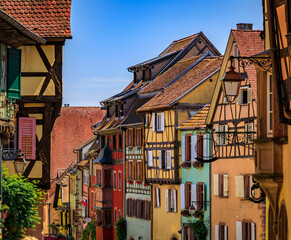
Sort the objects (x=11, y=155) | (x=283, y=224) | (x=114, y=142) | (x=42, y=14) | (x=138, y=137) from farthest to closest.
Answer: (x=114, y=142)
(x=138, y=137)
(x=42, y=14)
(x=11, y=155)
(x=283, y=224)

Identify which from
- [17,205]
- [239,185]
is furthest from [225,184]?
[17,205]

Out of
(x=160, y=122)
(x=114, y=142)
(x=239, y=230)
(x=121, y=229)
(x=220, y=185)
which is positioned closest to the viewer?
(x=239, y=230)

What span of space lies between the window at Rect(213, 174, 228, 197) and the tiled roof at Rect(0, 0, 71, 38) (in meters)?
10.6

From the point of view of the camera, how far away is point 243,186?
116 feet

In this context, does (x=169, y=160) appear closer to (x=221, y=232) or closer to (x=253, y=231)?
(x=221, y=232)

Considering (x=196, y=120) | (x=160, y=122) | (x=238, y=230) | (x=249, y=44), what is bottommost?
(x=238, y=230)

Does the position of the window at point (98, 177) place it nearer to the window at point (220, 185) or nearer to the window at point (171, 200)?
the window at point (171, 200)

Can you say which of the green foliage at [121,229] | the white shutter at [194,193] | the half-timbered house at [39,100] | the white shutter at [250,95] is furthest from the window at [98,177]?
the half-timbered house at [39,100]

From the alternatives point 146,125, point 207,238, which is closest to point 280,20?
point 207,238

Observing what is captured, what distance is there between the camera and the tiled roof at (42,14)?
30734 mm

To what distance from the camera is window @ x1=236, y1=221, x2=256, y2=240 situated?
34.4m

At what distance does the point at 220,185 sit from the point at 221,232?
201 cm

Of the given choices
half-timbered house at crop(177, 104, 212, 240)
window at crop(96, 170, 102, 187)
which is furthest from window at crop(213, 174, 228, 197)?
window at crop(96, 170, 102, 187)

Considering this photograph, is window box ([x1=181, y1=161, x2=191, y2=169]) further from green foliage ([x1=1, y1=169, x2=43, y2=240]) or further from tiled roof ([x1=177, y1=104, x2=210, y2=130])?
green foliage ([x1=1, y1=169, x2=43, y2=240])
